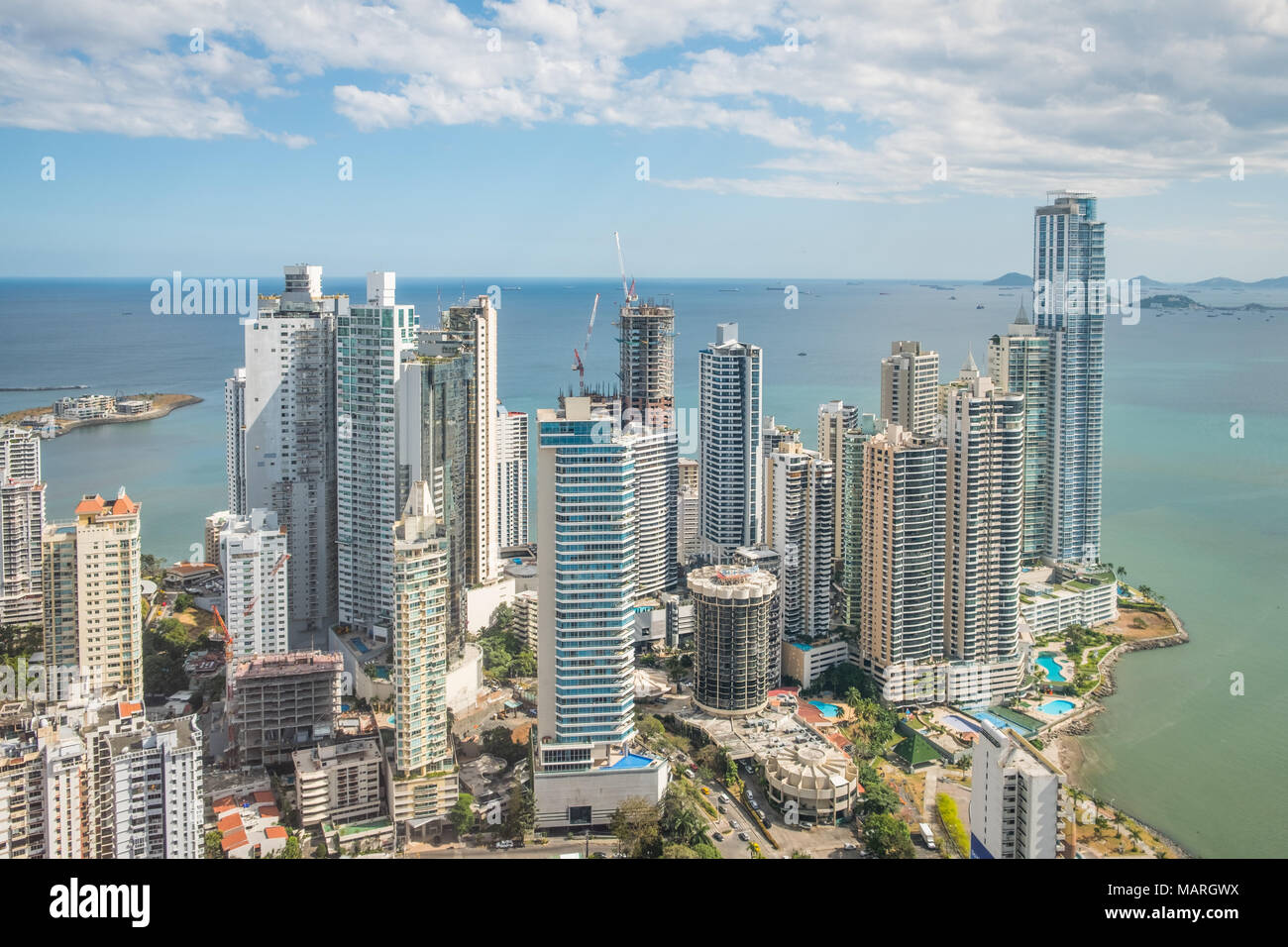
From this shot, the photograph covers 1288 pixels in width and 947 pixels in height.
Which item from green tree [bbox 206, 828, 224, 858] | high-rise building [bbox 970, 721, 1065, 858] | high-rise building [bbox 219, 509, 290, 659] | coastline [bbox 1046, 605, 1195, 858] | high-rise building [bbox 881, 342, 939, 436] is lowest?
coastline [bbox 1046, 605, 1195, 858]

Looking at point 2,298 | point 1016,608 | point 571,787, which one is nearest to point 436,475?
point 571,787

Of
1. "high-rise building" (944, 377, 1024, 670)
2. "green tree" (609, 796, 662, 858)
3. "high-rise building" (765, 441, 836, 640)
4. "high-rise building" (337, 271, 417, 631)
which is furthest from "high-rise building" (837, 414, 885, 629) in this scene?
"high-rise building" (337, 271, 417, 631)

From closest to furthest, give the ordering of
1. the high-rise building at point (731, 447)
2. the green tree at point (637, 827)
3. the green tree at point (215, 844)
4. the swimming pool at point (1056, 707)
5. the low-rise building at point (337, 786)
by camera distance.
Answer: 1. the green tree at point (215, 844)
2. the green tree at point (637, 827)
3. the low-rise building at point (337, 786)
4. the swimming pool at point (1056, 707)
5. the high-rise building at point (731, 447)

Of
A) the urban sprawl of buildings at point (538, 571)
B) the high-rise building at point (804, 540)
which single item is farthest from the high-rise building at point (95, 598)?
the high-rise building at point (804, 540)

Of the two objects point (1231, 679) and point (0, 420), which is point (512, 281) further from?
point (1231, 679)

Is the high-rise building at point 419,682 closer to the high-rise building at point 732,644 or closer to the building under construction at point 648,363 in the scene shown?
the high-rise building at point 732,644

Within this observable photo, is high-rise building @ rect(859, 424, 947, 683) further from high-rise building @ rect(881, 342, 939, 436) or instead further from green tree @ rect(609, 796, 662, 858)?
green tree @ rect(609, 796, 662, 858)
